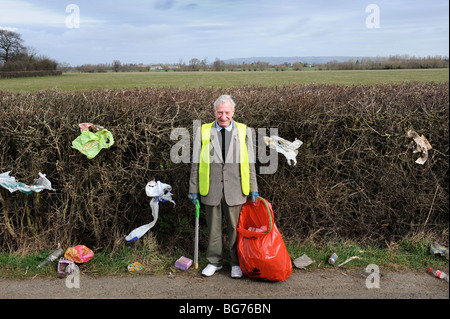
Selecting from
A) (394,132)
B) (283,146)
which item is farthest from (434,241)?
(283,146)

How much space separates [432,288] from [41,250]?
4473 mm

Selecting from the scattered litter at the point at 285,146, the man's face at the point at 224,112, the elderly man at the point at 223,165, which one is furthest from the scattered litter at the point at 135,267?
the scattered litter at the point at 285,146

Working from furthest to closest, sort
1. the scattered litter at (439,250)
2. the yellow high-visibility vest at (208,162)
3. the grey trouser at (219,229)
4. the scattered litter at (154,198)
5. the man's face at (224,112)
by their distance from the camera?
the scattered litter at (439,250) < the scattered litter at (154,198) < the grey trouser at (219,229) < the yellow high-visibility vest at (208,162) < the man's face at (224,112)

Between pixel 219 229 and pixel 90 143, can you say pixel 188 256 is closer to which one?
pixel 219 229

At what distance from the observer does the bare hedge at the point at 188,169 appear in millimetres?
4078

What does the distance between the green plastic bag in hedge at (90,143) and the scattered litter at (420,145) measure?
356cm

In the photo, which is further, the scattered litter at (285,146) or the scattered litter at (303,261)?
the scattered litter at (285,146)

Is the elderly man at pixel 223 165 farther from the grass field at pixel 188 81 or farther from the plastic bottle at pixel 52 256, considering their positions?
the grass field at pixel 188 81


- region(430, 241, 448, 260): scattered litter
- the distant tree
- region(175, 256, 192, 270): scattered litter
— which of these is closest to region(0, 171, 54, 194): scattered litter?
region(175, 256, 192, 270): scattered litter

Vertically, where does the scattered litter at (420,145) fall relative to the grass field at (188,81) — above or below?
below

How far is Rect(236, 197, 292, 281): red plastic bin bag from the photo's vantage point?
355 cm

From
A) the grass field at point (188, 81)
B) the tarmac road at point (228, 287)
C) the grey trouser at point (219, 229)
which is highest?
the grass field at point (188, 81)

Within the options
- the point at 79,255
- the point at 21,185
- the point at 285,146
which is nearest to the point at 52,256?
the point at 79,255

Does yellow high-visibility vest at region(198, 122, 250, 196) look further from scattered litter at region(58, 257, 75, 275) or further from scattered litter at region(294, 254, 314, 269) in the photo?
scattered litter at region(58, 257, 75, 275)
